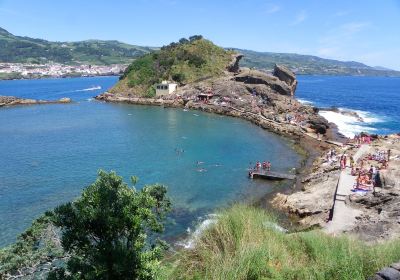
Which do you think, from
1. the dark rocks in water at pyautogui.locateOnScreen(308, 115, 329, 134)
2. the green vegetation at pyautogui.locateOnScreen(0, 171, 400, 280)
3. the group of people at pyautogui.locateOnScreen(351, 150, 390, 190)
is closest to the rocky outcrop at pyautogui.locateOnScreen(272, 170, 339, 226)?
the group of people at pyautogui.locateOnScreen(351, 150, 390, 190)

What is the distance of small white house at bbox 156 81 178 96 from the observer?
9181 centimetres

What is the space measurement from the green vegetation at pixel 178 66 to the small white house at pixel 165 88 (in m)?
2.96

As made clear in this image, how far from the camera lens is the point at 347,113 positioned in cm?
7950

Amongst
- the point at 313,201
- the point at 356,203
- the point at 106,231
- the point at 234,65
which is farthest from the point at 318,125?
the point at 106,231

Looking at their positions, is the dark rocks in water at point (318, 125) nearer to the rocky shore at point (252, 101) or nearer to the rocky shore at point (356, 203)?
the rocky shore at point (252, 101)

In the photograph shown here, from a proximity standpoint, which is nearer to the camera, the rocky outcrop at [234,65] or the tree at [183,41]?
the rocky outcrop at [234,65]

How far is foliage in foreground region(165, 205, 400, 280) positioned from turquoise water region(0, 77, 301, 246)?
14254 mm

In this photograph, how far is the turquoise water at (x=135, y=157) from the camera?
31047 millimetres

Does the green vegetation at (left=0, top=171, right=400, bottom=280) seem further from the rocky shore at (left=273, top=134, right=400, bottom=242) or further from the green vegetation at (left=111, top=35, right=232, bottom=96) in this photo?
the green vegetation at (left=111, top=35, right=232, bottom=96)

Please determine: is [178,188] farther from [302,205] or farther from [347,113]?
[347,113]

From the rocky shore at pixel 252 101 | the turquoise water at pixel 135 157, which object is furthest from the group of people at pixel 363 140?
the turquoise water at pixel 135 157

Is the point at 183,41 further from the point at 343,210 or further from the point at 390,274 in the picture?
the point at 390,274

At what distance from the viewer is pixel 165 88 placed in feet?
302

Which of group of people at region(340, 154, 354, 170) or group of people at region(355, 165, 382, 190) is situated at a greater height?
group of people at region(355, 165, 382, 190)
